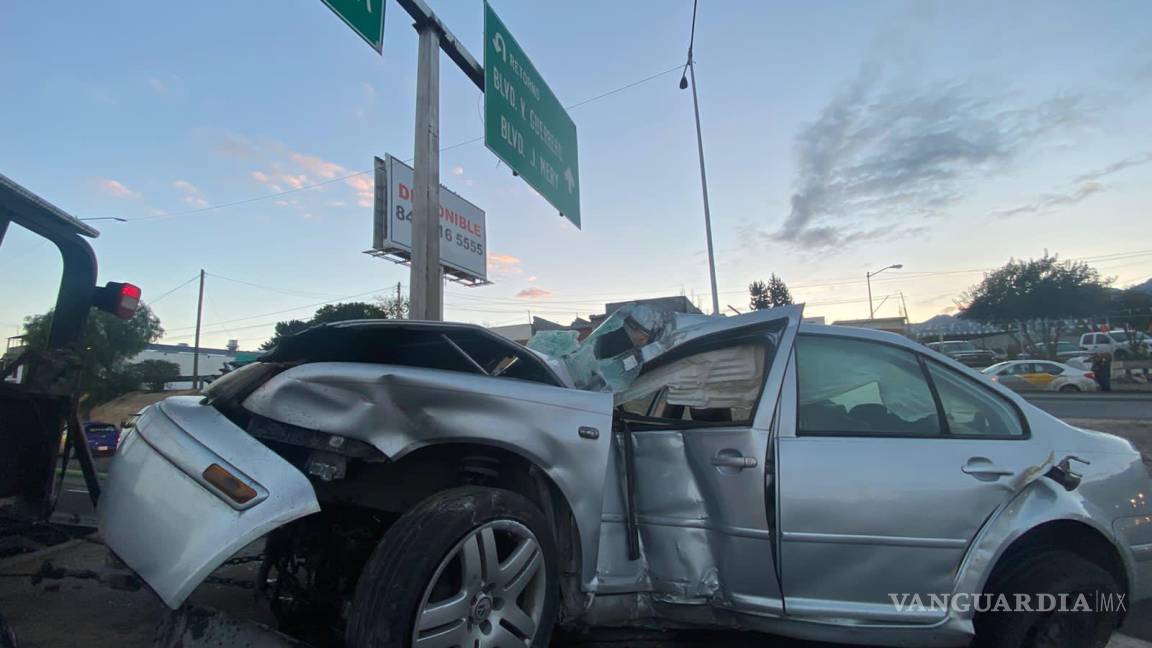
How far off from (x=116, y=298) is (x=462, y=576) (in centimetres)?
274

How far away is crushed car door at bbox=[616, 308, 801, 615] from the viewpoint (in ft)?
8.30

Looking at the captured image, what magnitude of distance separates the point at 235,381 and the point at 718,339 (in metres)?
2.22

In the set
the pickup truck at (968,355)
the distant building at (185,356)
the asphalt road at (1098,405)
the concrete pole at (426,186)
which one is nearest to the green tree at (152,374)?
the distant building at (185,356)

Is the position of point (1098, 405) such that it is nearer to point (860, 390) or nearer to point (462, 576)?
point (860, 390)

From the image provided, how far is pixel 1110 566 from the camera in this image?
2.78 metres

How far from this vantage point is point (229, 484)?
1.95m

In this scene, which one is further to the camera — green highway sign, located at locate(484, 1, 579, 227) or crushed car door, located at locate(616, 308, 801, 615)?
green highway sign, located at locate(484, 1, 579, 227)

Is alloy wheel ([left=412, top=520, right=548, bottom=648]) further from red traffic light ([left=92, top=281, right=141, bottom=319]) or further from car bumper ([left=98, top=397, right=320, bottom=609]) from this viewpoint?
red traffic light ([left=92, top=281, right=141, bottom=319])

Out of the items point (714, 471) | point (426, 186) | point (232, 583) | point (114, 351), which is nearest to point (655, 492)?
point (714, 471)

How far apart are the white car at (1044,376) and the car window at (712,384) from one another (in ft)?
81.7

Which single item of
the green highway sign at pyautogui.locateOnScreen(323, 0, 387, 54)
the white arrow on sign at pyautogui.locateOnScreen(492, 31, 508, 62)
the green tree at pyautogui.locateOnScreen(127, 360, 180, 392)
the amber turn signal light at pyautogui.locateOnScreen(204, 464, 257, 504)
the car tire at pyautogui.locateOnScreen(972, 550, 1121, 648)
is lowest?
the car tire at pyautogui.locateOnScreen(972, 550, 1121, 648)

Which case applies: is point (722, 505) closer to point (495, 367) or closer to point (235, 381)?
point (495, 367)

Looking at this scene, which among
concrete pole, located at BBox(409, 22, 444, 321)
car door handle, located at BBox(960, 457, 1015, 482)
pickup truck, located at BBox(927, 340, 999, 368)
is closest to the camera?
car door handle, located at BBox(960, 457, 1015, 482)

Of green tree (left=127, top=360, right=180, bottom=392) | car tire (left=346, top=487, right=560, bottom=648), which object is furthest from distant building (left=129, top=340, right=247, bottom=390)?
car tire (left=346, top=487, right=560, bottom=648)
